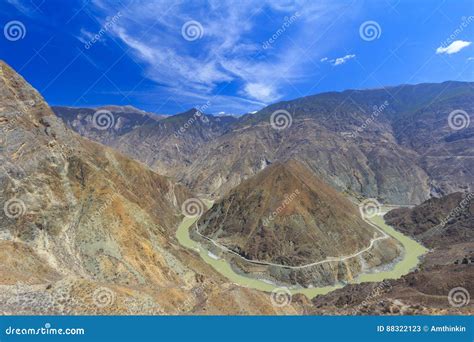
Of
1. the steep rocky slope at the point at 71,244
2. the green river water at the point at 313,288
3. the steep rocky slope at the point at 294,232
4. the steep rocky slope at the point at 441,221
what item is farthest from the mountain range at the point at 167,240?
the green river water at the point at 313,288

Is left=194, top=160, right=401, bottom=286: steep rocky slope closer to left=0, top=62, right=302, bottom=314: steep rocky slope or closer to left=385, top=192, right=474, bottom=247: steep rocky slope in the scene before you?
left=385, top=192, right=474, bottom=247: steep rocky slope

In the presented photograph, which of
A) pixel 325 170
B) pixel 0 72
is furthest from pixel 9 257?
pixel 325 170

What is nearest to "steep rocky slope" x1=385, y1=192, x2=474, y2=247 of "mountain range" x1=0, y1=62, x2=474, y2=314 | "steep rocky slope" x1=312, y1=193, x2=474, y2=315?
"steep rocky slope" x1=312, y1=193, x2=474, y2=315

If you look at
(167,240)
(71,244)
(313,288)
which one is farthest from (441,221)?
(71,244)

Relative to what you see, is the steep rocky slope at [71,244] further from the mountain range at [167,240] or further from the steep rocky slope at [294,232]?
the steep rocky slope at [294,232]

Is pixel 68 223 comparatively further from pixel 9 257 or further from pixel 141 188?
pixel 141 188
